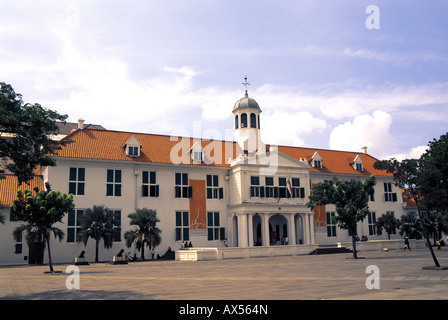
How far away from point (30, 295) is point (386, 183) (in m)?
47.2

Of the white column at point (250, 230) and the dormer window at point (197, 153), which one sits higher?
the dormer window at point (197, 153)

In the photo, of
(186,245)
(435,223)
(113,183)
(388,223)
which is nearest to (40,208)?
(113,183)

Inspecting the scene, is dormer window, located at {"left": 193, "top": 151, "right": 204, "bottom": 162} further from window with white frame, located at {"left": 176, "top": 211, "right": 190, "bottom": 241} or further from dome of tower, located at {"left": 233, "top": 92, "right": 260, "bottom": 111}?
dome of tower, located at {"left": 233, "top": 92, "right": 260, "bottom": 111}

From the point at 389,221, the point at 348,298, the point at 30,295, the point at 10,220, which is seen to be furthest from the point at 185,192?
the point at 348,298

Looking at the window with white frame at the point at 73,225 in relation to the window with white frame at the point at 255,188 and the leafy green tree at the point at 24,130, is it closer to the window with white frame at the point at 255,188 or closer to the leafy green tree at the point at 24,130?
the window with white frame at the point at 255,188

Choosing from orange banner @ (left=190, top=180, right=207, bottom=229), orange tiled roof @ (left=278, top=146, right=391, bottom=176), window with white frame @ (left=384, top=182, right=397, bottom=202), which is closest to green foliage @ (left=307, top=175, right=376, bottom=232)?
orange banner @ (left=190, top=180, right=207, bottom=229)

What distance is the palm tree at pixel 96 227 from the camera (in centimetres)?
3180

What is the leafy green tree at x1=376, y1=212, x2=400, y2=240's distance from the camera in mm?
46812

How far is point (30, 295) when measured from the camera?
12.4 meters

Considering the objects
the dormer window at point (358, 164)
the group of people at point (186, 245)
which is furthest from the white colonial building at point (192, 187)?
the dormer window at point (358, 164)

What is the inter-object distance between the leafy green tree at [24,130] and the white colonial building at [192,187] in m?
21.5

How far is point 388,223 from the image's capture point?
4681 cm
